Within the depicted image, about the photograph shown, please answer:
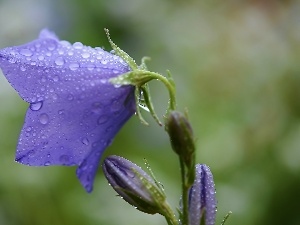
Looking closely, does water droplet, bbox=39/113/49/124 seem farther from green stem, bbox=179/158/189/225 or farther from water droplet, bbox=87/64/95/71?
green stem, bbox=179/158/189/225

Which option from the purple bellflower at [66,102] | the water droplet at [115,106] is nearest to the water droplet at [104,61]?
the purple bellflower at [66,102]

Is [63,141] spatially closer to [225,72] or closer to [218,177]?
[218,177]

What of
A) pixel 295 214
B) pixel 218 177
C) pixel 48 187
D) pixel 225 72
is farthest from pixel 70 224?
pixel 225 72

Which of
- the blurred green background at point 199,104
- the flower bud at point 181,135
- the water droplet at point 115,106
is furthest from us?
the blurred green background at point 199,104

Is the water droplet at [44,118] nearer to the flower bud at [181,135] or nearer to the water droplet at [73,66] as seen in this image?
the water droplet at [73,66]

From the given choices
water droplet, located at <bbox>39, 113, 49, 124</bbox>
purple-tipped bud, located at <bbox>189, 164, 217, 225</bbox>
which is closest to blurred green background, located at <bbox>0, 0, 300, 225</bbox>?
purple-tipped bud, located at <bbox>189, 164, 217, 225</bbox>

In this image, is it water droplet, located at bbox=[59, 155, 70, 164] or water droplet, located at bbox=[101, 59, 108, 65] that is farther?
water droplet, located at bbox=[101, 59, 108, 65]
